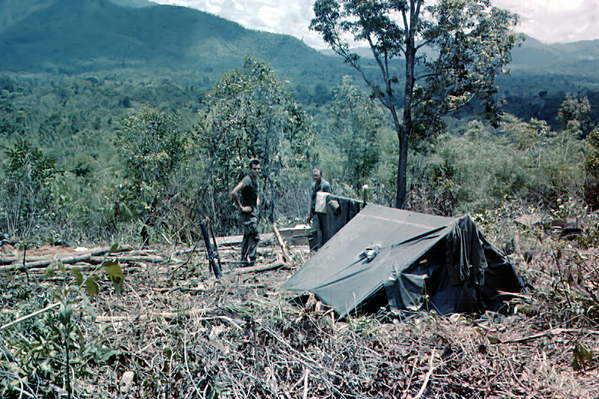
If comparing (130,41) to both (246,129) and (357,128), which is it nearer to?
(357,128)

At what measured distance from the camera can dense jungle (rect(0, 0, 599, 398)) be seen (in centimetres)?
301

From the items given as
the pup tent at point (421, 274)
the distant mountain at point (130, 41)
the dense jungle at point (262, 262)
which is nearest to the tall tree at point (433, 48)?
the dense jungle at point (262, 262)

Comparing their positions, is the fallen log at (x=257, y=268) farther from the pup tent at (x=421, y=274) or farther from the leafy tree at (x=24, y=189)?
the leafy tree at (x=24, y=189)

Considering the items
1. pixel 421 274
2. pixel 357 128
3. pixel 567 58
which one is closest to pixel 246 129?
pixel 421 274

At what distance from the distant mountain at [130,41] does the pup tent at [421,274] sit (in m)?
69.4

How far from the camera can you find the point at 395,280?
166 inches

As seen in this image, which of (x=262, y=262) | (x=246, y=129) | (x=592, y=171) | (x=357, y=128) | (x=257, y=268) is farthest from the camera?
(x=357, y=128)

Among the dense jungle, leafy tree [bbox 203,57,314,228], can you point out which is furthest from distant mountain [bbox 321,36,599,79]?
leafy tree [bbox 203,57,314,228]

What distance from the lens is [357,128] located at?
61.2ft

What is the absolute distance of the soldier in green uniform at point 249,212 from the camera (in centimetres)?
638

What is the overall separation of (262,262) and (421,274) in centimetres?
297

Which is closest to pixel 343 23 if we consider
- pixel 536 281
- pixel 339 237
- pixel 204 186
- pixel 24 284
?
pixel 204 186

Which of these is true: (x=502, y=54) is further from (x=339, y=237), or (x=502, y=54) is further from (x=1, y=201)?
(x=1, y=201)

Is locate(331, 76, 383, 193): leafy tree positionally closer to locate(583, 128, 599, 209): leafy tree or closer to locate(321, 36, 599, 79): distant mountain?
locate(583, 128, 599, 209): leafy tree
